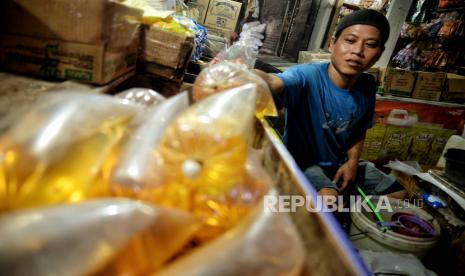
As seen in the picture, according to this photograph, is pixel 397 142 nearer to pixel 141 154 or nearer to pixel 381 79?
pixel 381 79

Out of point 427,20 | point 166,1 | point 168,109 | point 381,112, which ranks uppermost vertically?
point 427,20

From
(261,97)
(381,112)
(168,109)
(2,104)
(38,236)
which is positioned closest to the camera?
(38,236)

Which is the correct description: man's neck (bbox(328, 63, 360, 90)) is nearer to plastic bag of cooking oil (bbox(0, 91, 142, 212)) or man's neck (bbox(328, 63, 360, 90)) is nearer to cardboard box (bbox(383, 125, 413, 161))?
plastic bag of cooking oil (bbox(0, 91, 142, 212))

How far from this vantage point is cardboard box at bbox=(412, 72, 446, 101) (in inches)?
192

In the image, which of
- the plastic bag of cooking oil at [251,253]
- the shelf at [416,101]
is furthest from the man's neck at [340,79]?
the shelf at [416,101]

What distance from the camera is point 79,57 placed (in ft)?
4.75

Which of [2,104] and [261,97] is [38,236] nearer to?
[2,104]

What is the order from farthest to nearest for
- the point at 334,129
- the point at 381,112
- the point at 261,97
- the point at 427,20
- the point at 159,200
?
the point at 427,20
the point at 381,112
the point at 334,129
the point at 261,97
the point at 159,200

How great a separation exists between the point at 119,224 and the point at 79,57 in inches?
52.3

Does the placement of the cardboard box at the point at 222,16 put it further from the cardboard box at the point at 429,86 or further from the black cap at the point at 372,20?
the cardboard box at the point at 429,86

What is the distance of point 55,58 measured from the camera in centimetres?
144

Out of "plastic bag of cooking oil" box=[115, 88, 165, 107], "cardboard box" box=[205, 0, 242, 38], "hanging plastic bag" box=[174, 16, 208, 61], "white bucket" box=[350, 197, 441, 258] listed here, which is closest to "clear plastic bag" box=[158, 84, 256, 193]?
"plastic bag of cooking oil" box=[115, 88, 165, 107]

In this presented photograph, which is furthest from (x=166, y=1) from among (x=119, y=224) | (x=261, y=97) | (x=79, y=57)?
(x=119, y=224)

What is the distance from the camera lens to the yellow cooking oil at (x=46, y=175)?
52 centimetres
